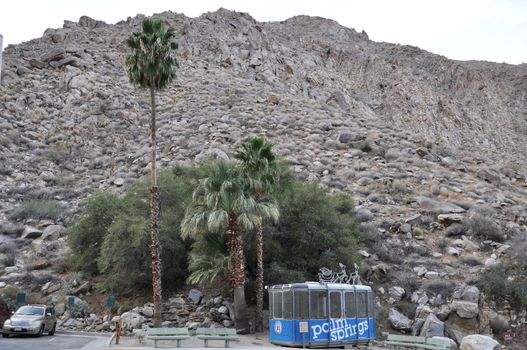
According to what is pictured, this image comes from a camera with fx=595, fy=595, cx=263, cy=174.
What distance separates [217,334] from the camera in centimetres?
2041

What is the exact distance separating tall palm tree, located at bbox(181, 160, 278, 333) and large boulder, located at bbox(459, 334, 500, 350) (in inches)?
313

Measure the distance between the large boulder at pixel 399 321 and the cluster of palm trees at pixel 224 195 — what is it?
5588mm

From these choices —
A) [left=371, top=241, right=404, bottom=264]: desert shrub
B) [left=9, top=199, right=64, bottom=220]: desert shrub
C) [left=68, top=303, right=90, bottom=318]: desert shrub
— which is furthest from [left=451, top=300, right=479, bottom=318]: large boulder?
[left=9, top=199, right=64, bottom=220]: desert shrub

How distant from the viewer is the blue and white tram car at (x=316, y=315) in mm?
20141

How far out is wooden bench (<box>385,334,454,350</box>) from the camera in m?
19.3

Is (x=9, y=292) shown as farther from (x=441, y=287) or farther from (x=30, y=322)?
(x=441, y=287)

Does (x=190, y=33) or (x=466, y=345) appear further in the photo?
(x=190, y=33)

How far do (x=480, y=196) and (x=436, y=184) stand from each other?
8.99 feet

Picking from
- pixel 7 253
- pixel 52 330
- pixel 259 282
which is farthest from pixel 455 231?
pixel 7 253

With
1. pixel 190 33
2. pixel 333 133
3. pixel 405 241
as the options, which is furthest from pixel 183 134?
pixel 190 33

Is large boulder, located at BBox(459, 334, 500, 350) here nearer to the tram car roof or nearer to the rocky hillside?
the rocky hillside

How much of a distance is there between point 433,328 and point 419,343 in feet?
9.99

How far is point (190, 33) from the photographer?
70.3m

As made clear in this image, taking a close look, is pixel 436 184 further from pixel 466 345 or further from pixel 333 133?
pixel 466 345
